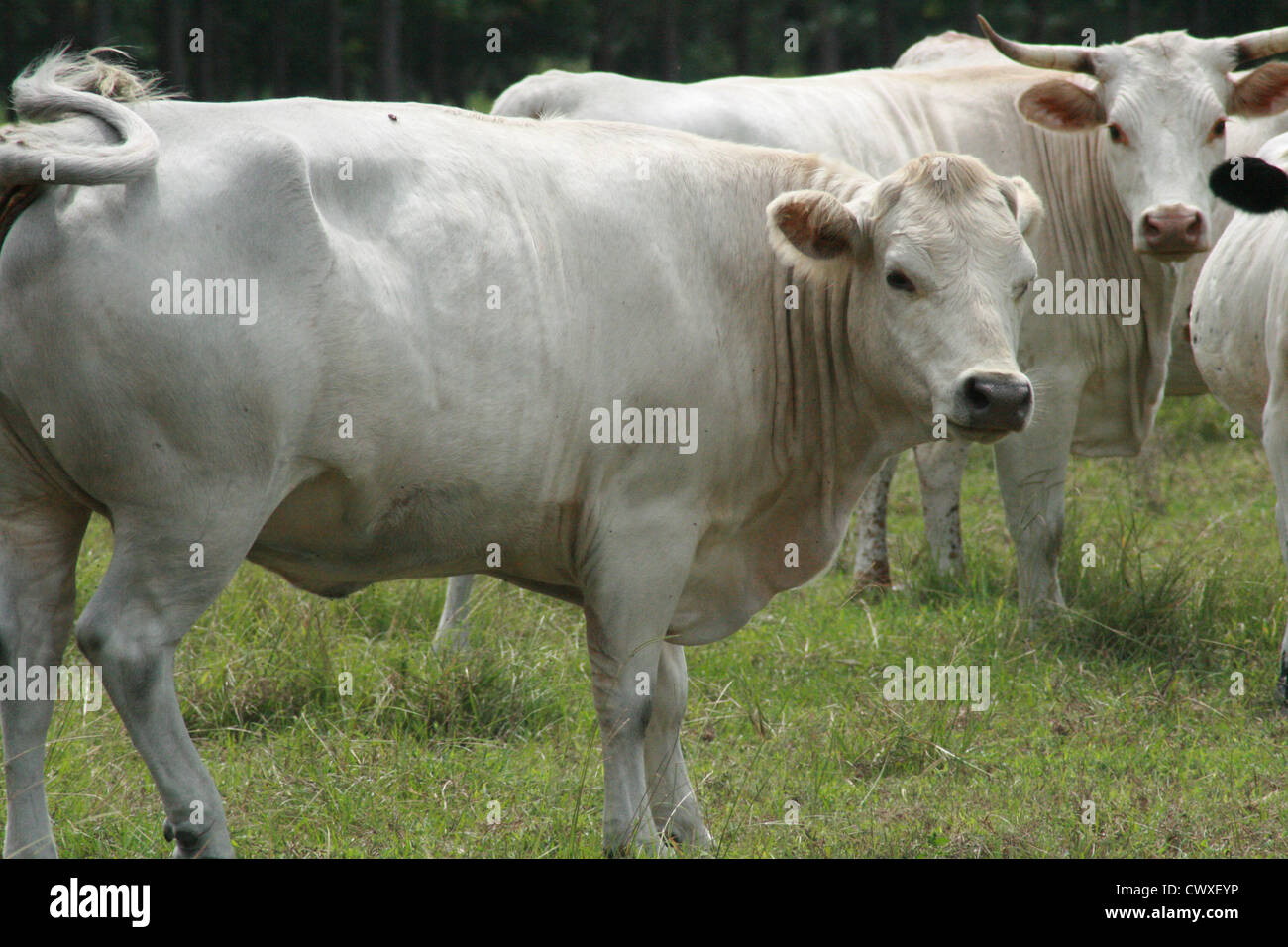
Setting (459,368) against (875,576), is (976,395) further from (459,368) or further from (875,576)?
(875,576)

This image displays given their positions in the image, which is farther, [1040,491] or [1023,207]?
[1040,491]

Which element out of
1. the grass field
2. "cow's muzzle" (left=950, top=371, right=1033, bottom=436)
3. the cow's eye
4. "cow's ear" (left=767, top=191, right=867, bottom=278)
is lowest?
the grass field

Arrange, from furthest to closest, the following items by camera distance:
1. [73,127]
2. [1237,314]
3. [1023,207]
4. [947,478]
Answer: [947,478] < [1237,314] < [1023,207] < [73,127]

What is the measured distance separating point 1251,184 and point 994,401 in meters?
1.90

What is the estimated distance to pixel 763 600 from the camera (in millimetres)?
4629

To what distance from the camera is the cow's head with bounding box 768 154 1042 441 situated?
13.1ft

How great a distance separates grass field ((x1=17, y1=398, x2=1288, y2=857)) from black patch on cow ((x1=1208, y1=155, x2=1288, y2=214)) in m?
1.87

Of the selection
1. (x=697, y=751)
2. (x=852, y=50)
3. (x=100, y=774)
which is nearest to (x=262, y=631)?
(x=100, y=774)

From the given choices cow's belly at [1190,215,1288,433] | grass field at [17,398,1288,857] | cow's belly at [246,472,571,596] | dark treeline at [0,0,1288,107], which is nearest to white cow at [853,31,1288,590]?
grass field at [17,398,1288,857]

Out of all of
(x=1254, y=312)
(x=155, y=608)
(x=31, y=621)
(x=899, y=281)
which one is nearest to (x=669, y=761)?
(x=899, y=281)

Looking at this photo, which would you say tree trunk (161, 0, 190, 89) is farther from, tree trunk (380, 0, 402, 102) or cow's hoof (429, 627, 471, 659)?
cow's hoof (429, 627, 471, 659)

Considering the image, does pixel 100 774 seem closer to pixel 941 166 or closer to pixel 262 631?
pixel 262 631

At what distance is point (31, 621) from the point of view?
3873 mm

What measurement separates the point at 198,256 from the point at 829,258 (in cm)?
185
